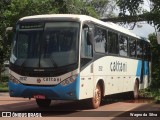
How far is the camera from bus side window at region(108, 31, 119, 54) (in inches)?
665

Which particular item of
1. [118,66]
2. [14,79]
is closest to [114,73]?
[118,66]

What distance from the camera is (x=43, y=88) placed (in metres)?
13.1

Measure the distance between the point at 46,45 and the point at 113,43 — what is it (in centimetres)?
461

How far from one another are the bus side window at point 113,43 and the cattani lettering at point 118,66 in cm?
51

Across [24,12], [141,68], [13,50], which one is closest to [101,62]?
[13,50]

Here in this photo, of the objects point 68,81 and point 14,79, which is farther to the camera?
point 14,79

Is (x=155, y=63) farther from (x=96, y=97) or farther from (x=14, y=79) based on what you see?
(x=14, y=79)

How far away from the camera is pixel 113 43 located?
17.3 meters

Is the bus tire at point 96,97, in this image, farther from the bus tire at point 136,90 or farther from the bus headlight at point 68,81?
the bus tire at point 136,90

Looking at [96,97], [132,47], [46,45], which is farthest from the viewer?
[132,47]

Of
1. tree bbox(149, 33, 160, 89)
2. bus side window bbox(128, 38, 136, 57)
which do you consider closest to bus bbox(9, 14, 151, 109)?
bus side window bbox(128, 38, 136, 57)

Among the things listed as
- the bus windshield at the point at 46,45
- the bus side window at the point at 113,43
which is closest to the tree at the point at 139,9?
the bus side window at the point at 113,43

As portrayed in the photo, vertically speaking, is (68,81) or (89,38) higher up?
(89,38)

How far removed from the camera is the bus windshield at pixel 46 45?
43.4 feet
